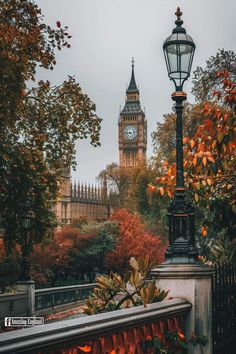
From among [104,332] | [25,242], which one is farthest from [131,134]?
[104,332]

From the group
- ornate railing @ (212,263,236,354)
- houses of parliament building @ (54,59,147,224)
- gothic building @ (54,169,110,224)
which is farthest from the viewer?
houses of parliament building @ (54,59,147,224)

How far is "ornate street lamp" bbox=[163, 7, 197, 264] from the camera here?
762 cm

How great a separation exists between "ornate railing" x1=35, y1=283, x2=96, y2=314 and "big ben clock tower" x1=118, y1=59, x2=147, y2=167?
129m

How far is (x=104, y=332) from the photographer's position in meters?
4.90

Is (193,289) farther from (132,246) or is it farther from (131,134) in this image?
(131,134)

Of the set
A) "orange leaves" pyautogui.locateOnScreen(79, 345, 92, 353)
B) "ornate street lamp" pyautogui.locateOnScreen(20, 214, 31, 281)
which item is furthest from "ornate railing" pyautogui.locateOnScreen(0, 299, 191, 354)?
"ornate street lamp" pyautogui.locateOnScreen(20, 214, 31, 281)

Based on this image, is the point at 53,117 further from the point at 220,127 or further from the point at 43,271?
the point at 43,271

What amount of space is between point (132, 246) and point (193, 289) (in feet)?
165

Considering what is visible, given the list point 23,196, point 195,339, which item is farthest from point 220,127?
point 23,196

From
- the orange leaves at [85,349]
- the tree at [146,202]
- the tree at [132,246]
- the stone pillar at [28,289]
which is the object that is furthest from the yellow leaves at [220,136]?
the tree at [132,246]

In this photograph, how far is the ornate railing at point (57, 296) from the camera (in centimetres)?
2930

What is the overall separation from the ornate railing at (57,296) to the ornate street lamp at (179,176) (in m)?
21.5

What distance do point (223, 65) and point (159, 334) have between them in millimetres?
30805

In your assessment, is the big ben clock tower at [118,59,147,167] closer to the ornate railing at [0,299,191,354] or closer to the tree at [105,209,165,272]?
the tree at [105,209,165,272]
